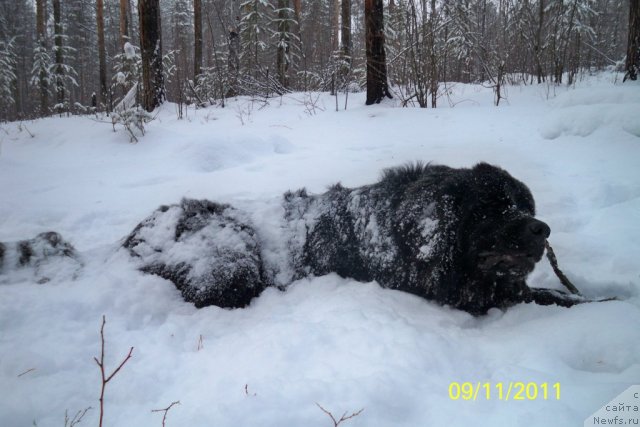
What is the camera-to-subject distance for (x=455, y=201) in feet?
7.80

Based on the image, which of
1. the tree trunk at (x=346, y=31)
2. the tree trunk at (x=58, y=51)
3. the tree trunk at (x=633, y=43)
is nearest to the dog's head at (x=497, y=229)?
the tree trunk at (x=633, y=43)

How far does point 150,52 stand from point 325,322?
9.29 metres

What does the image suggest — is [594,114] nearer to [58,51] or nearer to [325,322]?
[325,322]

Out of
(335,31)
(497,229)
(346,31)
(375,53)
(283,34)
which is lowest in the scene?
(497,229)

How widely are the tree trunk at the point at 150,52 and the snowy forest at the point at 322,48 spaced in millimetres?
68

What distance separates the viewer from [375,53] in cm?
749

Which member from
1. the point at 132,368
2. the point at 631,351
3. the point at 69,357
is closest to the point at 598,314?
the point at 631,351

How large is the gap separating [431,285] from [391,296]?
29 cm

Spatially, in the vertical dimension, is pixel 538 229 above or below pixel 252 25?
below

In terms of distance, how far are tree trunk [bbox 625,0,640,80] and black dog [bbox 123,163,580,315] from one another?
6.40 m
